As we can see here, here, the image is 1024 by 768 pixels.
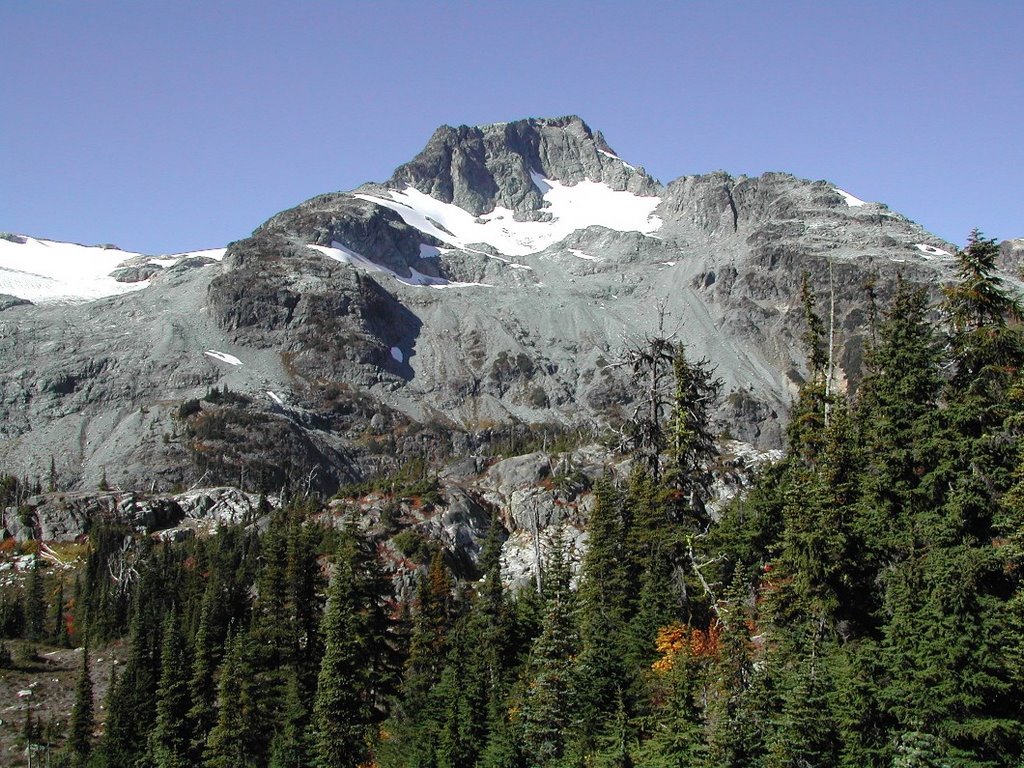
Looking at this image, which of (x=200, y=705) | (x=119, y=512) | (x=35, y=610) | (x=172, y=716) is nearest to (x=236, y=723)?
(x=200, y=705)

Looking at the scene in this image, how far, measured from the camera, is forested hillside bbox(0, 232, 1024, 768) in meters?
26.3

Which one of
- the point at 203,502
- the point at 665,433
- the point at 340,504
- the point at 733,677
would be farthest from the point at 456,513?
the point at 733,677

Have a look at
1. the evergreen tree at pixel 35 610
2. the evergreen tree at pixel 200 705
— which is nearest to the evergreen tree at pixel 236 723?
the evergreen tree at pixel 200 705

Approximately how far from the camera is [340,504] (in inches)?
5143

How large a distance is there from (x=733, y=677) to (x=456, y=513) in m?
100

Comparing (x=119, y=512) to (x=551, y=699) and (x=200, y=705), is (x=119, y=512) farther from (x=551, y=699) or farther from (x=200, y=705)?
(x=551, y=699)

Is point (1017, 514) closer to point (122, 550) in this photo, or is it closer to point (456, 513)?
point (456, 513)

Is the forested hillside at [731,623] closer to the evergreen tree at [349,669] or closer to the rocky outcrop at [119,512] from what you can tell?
the evergreen tree at [349,669]

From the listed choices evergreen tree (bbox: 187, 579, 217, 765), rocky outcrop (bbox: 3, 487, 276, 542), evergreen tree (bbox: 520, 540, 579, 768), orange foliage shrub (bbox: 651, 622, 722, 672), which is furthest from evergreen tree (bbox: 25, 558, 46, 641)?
orange foliage shrub (bbox: 651, 622, 722, 672)

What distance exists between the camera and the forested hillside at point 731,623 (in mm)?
26281

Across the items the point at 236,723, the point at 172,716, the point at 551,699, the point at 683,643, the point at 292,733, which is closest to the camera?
the point at 683,643

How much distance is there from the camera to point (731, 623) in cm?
2741

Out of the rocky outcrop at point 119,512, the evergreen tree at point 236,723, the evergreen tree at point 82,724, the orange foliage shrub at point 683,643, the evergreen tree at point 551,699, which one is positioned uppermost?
the rocky outcrop at point 119,512

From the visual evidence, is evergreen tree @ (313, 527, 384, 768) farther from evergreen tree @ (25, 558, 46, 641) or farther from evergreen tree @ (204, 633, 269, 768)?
evergreen tree @ (25, 558, 46, 641)
